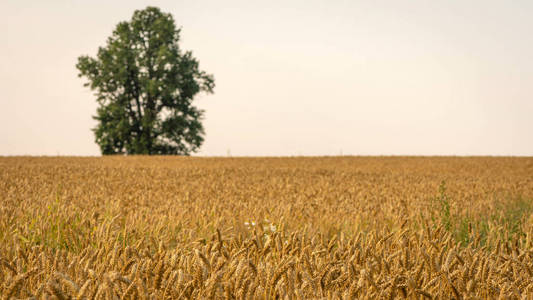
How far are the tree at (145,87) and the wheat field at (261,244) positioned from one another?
17338mm

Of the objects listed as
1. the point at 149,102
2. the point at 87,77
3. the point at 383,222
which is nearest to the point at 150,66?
the point at 149,102

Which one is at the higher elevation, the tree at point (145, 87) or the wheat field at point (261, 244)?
the tree at point (145, 87)

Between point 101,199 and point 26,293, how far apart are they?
4.51 m

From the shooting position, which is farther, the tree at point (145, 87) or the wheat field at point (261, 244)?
the tree at point (145, 87)

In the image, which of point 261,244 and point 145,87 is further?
point 145,87

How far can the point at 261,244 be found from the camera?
3707 millimetres

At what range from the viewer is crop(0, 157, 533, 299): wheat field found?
2.13 meters

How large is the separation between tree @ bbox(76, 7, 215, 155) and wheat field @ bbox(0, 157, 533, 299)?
56.9 ft

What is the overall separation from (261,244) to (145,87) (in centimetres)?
2543

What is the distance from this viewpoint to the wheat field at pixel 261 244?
83.7 inches

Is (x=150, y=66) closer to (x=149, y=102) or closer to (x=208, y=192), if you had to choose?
(x=149, y=102)

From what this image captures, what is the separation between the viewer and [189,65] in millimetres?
30109

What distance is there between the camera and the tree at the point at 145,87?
2831cm

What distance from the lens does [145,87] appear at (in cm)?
2772
